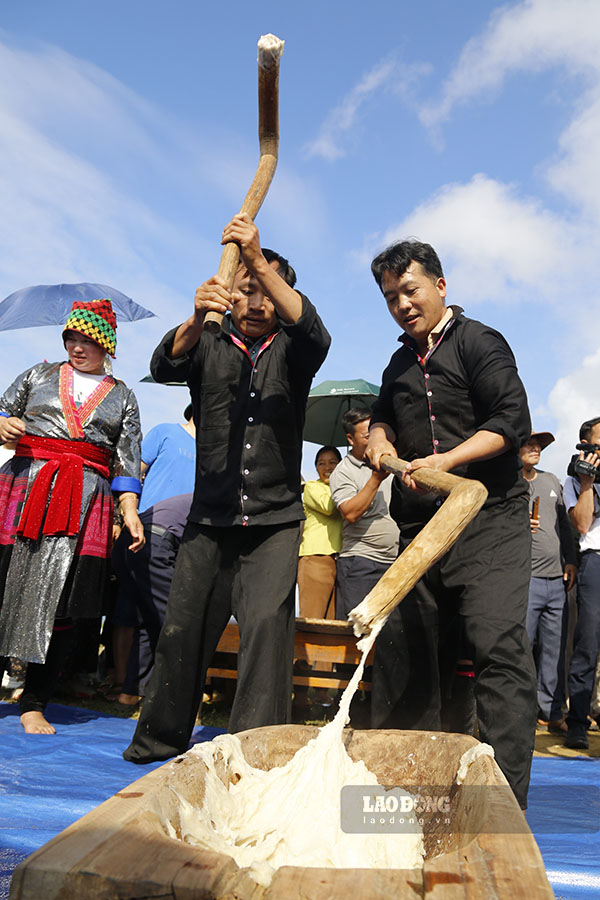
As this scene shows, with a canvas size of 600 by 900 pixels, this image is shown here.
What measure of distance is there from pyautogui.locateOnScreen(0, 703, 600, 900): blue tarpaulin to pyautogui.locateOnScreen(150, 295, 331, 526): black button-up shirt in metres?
1.21

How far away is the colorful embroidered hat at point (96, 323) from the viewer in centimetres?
423

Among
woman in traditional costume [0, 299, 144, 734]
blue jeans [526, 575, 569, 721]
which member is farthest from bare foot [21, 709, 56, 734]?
blue jeans [526, 575, 569, 721]

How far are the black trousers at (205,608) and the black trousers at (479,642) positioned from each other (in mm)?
451

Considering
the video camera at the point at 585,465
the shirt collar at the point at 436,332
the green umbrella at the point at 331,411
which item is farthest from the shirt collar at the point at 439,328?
the green umbrella at the point at 331,411

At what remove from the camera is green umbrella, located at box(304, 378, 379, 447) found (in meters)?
8.77

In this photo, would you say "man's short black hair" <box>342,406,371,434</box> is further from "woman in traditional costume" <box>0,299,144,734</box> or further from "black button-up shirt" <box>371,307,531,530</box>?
"black button-up shirt" <box>371,307,531,530</box>

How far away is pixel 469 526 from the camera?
2809 millimetres

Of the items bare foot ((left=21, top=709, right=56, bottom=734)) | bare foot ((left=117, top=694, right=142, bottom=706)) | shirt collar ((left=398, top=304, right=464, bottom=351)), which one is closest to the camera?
shirt collar ((left=398, top=304, right=464, bottom=351))

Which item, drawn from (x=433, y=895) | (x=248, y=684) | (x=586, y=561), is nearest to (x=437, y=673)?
(x=248, y=684)

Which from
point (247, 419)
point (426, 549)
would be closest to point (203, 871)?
point (426, 549)

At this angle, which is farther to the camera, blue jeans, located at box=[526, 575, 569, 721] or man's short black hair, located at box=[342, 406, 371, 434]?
man's short black hair, located at box=[342, 406, 371, 434]

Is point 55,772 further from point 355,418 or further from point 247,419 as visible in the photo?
point 355,418

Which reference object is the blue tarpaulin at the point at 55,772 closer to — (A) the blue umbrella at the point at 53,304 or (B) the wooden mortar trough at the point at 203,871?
(B) the wooden mortar trough at the point at 203,871

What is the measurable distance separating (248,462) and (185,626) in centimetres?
76
